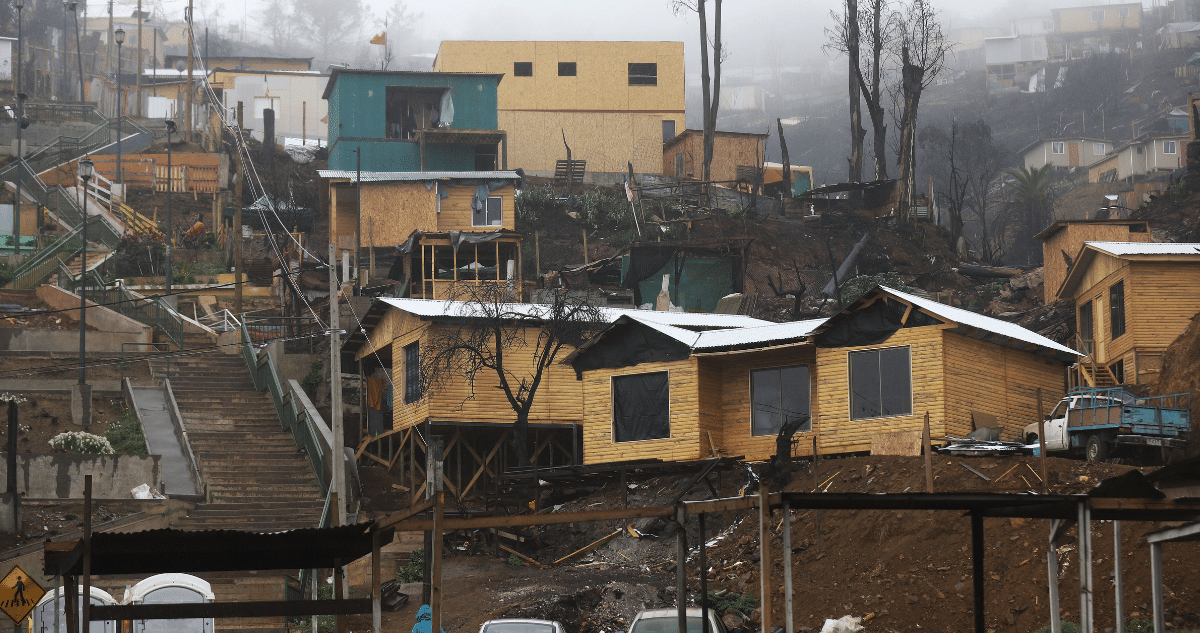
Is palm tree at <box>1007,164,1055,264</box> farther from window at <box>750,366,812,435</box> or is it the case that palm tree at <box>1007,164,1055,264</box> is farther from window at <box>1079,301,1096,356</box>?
window at <box>750,366,812,435</box>

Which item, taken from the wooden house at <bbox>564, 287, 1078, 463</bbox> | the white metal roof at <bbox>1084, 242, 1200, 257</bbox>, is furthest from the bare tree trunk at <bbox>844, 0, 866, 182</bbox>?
the wooden house at <bbox>564, 287, 1078, 463</bbox>

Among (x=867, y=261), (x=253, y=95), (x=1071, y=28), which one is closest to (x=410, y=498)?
(x=867, y=261)

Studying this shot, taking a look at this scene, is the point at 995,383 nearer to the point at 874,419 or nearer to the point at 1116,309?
the point at 874,419

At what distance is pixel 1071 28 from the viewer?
193 m

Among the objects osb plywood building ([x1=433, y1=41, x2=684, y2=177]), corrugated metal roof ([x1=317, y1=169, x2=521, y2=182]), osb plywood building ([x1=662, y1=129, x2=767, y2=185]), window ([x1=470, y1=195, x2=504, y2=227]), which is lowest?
window ([x1=470, y1=195, x2=504, y2=227])

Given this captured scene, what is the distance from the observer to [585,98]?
70500 mm

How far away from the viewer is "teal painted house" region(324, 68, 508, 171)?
60531 millimetres

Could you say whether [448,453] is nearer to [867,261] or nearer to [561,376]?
[561,376]

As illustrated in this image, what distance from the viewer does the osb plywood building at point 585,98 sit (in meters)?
69.4

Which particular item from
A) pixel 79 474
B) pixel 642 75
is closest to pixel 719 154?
pixel 642 75

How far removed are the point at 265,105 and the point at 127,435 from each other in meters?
48.5

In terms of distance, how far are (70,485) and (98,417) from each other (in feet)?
22.2

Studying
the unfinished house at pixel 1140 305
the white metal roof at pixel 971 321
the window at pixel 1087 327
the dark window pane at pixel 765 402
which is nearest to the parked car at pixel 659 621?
the white metal roof at pixel 971 321

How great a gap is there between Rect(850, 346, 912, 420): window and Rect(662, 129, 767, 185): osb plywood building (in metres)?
36.2
